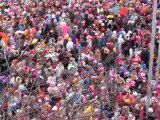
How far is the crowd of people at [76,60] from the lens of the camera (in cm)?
1217

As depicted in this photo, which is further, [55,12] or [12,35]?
[55,12]

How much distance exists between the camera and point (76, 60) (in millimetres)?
17797

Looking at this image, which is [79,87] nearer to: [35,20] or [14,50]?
[14,50]

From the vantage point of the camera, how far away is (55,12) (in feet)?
77.4

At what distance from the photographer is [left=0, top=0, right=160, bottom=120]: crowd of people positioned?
39.9 ft

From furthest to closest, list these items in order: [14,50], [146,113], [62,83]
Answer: [14,50] < [62,83] < [146,113]

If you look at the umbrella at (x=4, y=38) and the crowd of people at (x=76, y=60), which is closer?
the crowd of people at (x=76, y=60)

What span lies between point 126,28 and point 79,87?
7645 millimetres

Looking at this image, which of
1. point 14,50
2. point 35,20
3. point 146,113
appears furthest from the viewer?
point 35,20

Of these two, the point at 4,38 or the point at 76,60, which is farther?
the point at 4,38

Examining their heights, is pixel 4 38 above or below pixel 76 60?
above

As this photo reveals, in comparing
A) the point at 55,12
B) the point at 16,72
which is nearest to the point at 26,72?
the point at 16,72

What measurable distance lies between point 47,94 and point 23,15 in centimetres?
998

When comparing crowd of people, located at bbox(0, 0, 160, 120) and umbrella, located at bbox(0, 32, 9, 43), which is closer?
crowd of people, located at bbox(0, 0, 160, 120)
